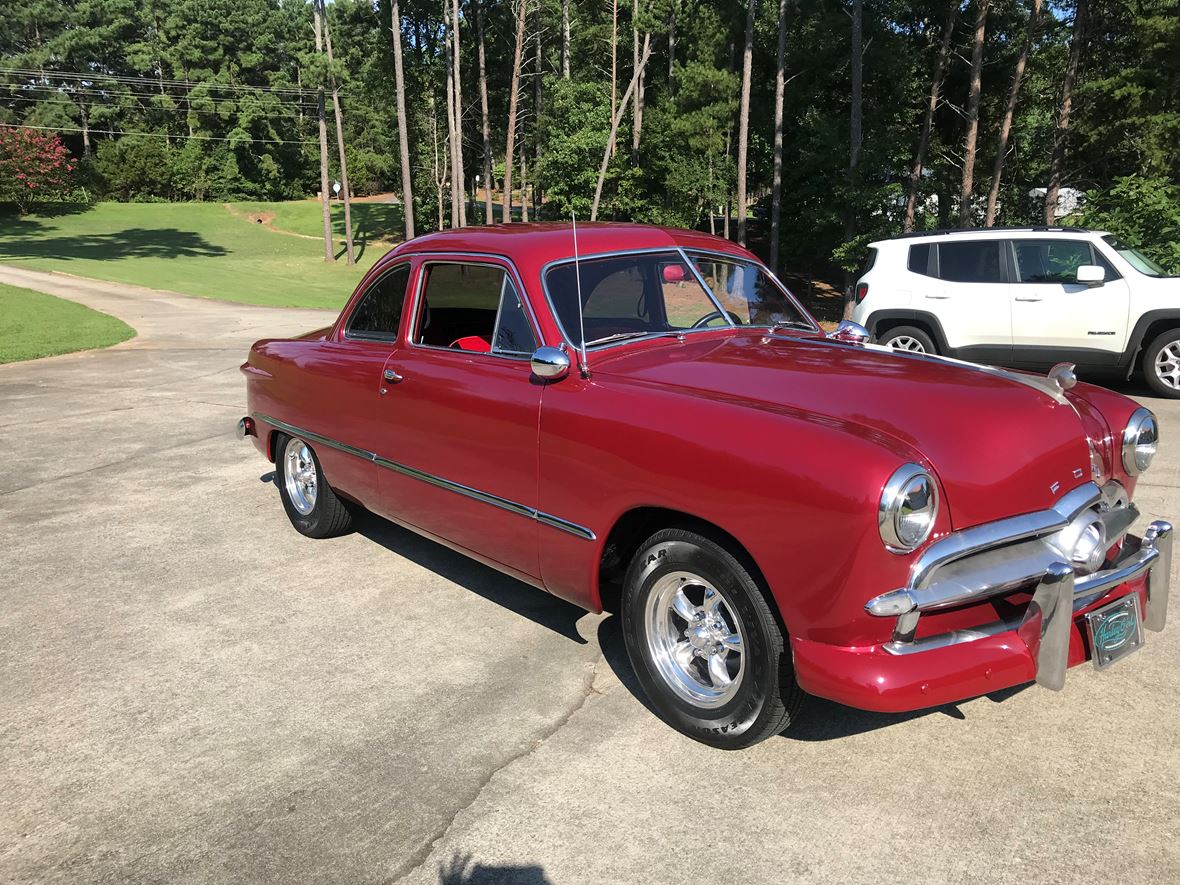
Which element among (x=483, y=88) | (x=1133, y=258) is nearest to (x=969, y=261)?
(x=1133, y=258)

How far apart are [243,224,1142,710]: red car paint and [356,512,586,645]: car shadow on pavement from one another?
0.51 m

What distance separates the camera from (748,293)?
175 inches

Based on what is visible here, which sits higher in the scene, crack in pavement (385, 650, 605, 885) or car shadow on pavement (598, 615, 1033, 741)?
car shadow on pavement (598, 615, 1033, 741)

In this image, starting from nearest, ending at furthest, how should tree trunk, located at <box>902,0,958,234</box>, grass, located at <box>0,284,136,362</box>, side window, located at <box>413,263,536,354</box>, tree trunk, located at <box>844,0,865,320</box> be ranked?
side window, located at <box>413,263,536,354</box> < grass, located at <box>0,284,136,362</box> < tree trunk, located at <box>844,0,865,320</box> < tree trunk, located at <box>902,0,958,234</box>

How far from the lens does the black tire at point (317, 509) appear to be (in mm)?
5309

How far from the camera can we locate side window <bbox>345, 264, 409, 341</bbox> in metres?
4.59

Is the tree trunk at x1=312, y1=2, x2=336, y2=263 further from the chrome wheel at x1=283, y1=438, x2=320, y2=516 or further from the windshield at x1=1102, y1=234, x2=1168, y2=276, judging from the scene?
the chrome wheel at x1=283, y1=438, x2=320, y2=516

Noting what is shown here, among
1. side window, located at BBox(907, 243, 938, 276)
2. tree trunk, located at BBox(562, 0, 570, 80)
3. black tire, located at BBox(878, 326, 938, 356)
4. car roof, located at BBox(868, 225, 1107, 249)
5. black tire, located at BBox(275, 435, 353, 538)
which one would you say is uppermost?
tree trunk, located at BBox(562, 0, 570, 80)

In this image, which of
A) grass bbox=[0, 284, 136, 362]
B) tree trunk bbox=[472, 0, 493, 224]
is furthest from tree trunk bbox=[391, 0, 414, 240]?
grass bbox=[0, 284, 136, 362]

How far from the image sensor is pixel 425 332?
14.6 feet

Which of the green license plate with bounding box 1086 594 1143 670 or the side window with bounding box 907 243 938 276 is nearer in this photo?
the green license plate with bounding box 1086 594 1143 670

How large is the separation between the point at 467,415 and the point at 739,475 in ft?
4.97

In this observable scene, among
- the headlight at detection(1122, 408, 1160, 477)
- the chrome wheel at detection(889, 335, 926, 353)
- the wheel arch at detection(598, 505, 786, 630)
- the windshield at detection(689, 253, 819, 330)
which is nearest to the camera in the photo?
the wheel arch at detection(598, 505, 786, 630)

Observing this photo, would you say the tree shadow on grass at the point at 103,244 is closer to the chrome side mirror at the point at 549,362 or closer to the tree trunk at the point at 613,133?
the tree trunk at the point at 613,133
